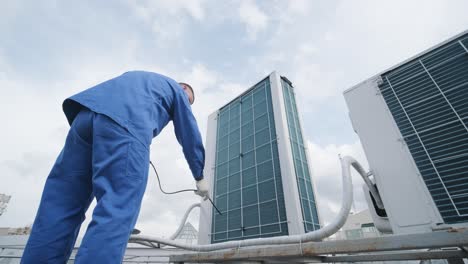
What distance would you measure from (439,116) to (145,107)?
11.3 ft

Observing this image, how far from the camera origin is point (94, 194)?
106 centimetres

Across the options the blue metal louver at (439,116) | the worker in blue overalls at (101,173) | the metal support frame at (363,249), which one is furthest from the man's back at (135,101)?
the blue metal louver at (439,116)

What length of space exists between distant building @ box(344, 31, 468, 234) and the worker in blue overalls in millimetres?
2990

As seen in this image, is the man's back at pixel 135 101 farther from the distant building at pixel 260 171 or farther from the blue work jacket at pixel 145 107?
the distant building at pixel 260 171

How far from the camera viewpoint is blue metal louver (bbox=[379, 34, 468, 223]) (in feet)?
8.23

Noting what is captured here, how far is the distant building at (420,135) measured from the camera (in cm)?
254

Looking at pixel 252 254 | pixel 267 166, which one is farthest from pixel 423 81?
pixel 267 166

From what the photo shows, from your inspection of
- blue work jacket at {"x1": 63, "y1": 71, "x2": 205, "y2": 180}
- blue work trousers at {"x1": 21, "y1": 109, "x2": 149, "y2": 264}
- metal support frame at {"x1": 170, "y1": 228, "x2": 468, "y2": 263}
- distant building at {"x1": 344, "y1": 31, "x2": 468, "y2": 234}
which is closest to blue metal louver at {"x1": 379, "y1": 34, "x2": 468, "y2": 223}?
distant building at {"x1": 344, "y1": 31, "x2": 468, "y2": 234}

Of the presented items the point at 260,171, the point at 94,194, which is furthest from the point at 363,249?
the point at 260,171

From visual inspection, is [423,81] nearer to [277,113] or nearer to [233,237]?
[277,113]

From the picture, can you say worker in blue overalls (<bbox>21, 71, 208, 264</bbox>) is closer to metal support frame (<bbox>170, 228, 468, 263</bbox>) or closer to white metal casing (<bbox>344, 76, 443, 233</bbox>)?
metal support frame (<bbox>170, 228, 468, 263</bbox>)

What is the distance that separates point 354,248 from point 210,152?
7.00 metres

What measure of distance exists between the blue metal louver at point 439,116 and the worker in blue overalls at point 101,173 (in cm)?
308

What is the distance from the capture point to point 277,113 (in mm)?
6664
